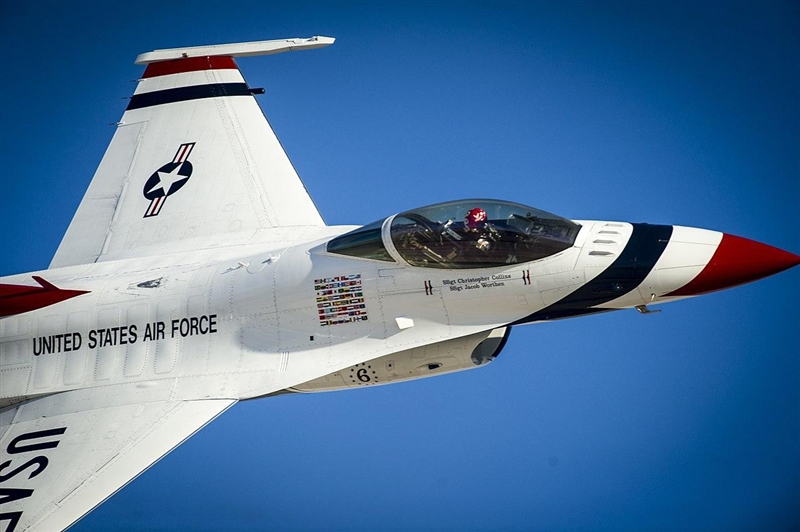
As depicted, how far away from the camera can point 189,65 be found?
15.5 metres

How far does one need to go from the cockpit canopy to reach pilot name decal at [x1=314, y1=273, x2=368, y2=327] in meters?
0.46

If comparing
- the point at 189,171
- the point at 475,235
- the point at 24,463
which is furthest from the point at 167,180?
the point at 475,235

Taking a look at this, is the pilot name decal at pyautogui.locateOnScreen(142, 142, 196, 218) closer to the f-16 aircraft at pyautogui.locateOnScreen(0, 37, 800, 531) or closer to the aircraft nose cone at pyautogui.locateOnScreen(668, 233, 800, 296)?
the f-16 aircraft at pyautogui.locateOnScreen(0, 37, 800, 531)

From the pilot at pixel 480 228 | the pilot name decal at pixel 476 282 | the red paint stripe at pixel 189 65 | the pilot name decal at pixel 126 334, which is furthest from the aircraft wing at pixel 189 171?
the pilot at pixel 480 228

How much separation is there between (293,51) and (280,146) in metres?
1.58

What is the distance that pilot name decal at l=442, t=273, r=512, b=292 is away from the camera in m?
10.3

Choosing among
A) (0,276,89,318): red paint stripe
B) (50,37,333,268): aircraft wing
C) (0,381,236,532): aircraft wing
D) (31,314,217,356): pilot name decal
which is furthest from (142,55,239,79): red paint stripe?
(0,381,236,532): aircraft wing

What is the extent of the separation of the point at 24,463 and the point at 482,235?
18.4 feet

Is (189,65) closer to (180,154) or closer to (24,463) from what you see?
(180,154)

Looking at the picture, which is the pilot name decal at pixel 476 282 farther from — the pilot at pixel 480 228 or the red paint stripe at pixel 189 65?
the red paint stripe at pixel 189 65

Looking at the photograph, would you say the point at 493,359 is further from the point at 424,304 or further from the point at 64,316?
the point at 64,316

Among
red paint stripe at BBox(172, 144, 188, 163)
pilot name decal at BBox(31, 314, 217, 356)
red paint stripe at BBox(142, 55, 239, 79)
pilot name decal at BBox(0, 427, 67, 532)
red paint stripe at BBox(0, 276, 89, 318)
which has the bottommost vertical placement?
pilot name decal at BBox(0, 427, 67, 532)

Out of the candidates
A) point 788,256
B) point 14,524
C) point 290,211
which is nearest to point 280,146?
point 290,211

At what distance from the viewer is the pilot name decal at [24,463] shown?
33.6ft
